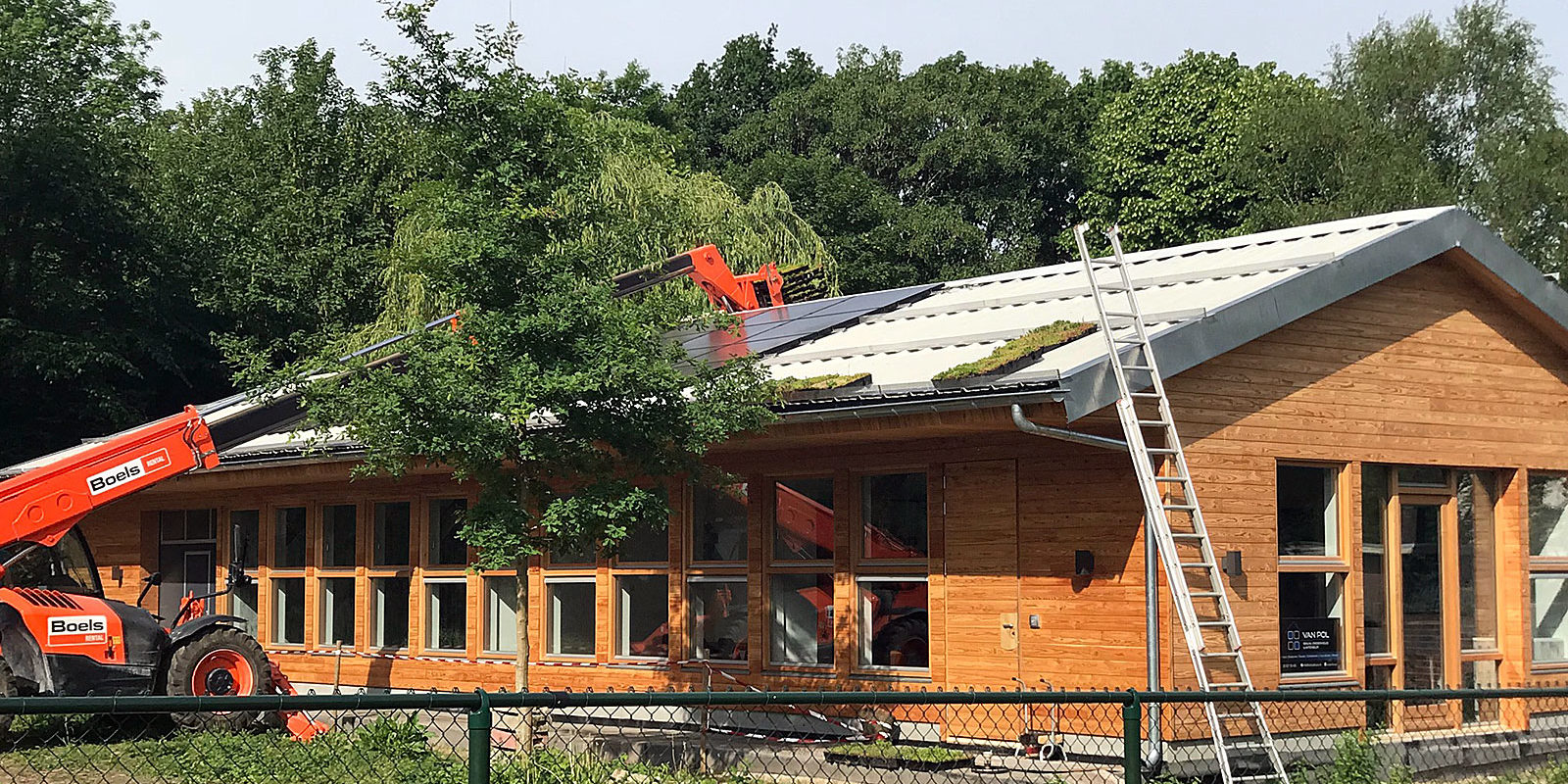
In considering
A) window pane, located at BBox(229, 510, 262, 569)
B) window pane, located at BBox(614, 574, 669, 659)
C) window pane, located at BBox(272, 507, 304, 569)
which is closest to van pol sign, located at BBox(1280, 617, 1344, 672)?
window pane, located at BBox(614, 574, 669, 659)

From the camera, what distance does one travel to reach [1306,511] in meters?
13.7

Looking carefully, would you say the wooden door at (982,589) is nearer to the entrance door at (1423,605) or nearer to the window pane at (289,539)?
the entrance door at (1423,605)

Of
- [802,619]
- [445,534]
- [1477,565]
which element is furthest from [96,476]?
[1477,565]

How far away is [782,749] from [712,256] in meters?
8.30

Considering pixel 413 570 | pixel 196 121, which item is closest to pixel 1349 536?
pixel 413 570

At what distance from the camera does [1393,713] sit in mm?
13977

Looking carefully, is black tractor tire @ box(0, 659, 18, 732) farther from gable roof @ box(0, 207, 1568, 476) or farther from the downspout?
the downspout

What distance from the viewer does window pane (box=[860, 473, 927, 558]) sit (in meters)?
13.9

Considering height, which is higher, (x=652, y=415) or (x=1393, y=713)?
(x=652, y=415)

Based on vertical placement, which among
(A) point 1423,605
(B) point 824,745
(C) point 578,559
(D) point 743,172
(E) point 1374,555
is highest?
(D) point 743,172

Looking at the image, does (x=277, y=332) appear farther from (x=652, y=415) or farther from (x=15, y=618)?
(x=652, y=415)

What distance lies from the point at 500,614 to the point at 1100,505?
7304 millimetres

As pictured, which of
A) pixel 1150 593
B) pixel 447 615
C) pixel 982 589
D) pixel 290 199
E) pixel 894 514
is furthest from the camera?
pixel 290 199

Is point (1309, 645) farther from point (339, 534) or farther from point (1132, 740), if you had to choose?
point (339, 534)
